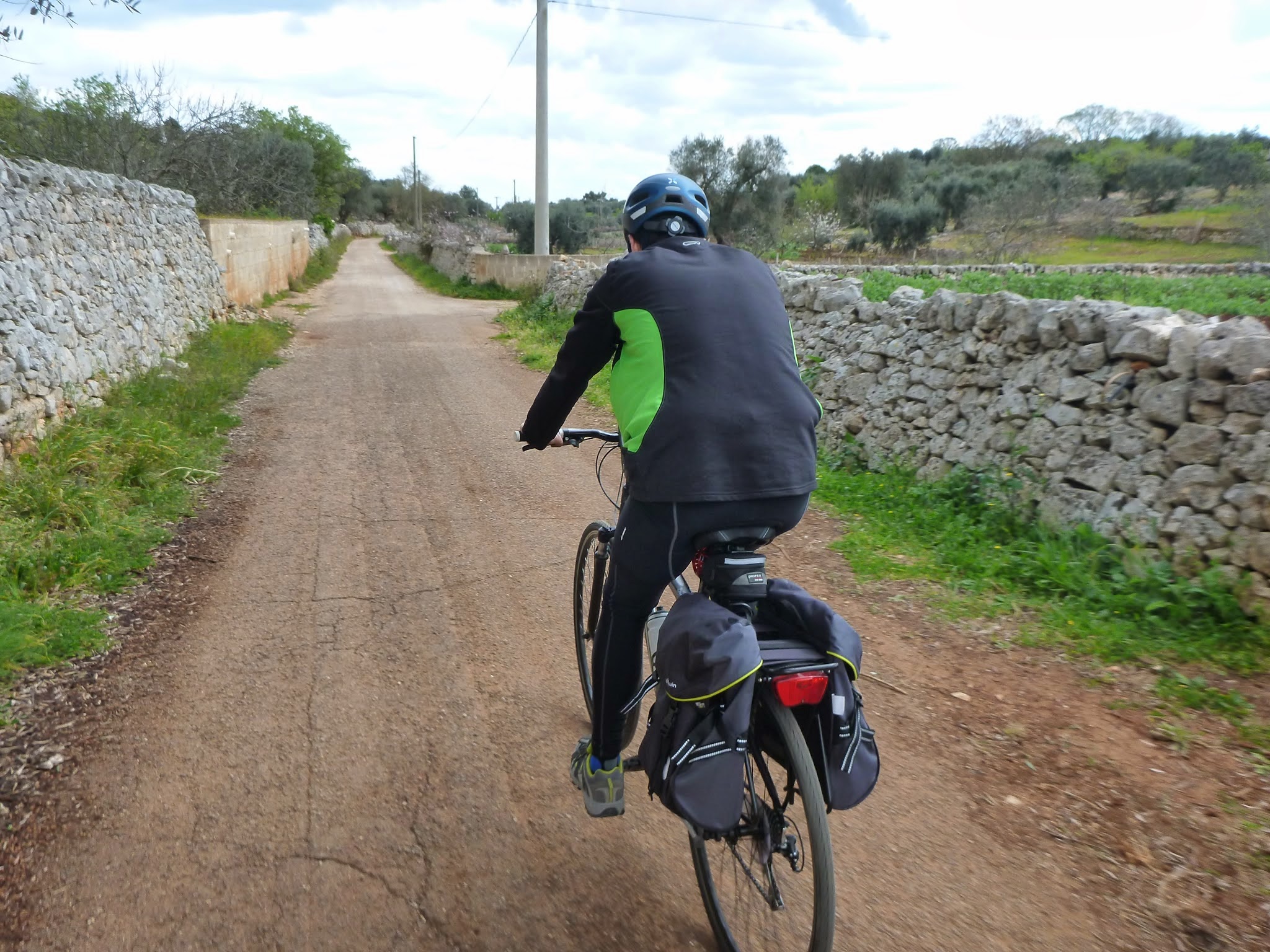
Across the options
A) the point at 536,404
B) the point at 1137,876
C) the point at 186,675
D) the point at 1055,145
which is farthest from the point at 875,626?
the point at 1055,145

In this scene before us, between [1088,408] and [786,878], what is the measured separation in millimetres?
3775

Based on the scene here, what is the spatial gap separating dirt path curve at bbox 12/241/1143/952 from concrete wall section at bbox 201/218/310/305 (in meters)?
12.2

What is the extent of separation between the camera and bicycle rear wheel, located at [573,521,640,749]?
11.3 ft

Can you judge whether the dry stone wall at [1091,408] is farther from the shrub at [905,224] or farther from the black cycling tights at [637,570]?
the shrub at [905,224]

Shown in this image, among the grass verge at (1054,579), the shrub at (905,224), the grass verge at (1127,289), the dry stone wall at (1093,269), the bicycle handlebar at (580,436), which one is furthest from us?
the shrub at (905,224)

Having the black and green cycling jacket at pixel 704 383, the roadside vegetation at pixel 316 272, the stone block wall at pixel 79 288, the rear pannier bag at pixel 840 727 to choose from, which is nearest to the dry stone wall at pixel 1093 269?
the stone block wall at pixel 79 288

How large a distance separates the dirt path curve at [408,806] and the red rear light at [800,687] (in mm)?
870

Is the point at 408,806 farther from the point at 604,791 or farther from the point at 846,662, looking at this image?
the point at 846,662

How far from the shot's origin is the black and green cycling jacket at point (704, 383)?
2316 millimetres

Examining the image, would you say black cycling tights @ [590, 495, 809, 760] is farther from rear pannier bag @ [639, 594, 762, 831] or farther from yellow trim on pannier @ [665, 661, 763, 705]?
yellow trim on pannier @ [665, 661, 763, 705]

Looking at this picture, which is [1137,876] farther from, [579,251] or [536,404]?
[579,251]

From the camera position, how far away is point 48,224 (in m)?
8.52

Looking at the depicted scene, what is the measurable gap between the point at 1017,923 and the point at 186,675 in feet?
11.3

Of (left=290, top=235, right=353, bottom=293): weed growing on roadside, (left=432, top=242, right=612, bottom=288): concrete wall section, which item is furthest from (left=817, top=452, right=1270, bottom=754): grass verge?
(left=290, top=235, right=353, bottom=293): weed growing on roadside
